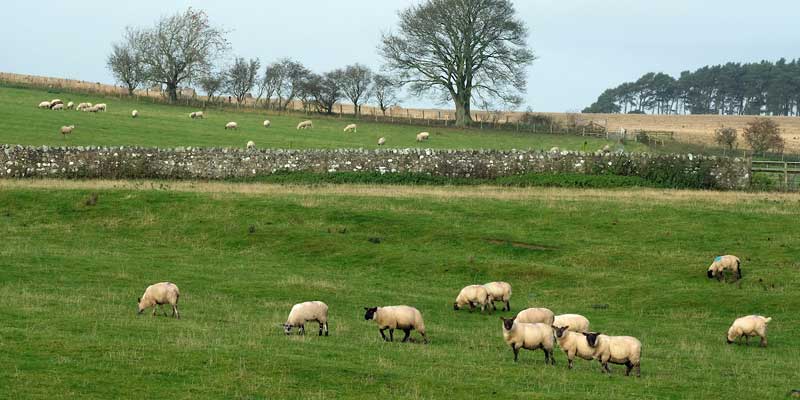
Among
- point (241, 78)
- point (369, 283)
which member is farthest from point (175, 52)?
point (369, 283)

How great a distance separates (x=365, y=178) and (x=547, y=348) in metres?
38.5

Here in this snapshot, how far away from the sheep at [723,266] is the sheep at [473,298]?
9.48 metres

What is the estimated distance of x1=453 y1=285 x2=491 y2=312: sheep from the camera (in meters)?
28.8

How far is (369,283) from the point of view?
33562mm

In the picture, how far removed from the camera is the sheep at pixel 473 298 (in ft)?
94.4

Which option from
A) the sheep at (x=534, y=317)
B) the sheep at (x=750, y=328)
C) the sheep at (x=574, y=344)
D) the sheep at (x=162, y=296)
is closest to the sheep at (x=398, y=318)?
the sheep at (x=534, y=317)

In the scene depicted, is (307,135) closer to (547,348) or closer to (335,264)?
(335,264)

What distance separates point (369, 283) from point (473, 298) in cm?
568

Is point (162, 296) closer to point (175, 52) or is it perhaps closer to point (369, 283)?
point (369, 283)

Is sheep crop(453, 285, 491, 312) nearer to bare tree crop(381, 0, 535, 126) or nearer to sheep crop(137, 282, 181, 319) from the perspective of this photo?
sheep crop(137, 282, 181, 319)

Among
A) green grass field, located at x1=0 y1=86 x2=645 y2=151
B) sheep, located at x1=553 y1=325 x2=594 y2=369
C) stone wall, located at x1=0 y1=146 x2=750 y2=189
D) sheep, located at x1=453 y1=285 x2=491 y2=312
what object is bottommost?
sheep, located at x1=453 y1=285 x2=491 y2=312

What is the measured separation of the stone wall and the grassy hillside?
19.7 ft

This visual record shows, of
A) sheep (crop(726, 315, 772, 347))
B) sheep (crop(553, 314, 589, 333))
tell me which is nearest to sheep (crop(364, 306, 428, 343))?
sheep (crop(553, 314, 589, 333))

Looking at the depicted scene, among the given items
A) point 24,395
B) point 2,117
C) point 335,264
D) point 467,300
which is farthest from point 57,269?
point 2,117
